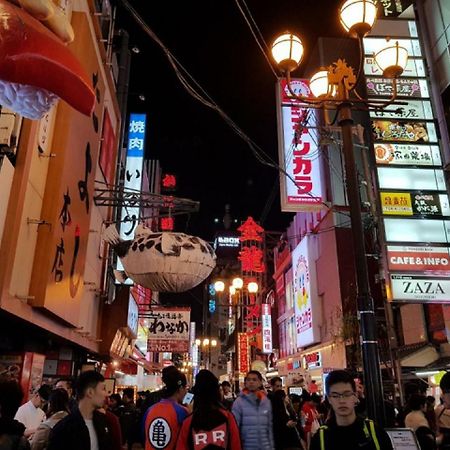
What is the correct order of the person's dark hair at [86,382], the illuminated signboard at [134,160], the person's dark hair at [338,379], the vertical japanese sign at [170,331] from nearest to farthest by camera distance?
the person's dark hair at [338,379] → the person's dark hair at [86,382] → the illuminated signboard at [134,160] → the vertical japanese sign at [170,331]

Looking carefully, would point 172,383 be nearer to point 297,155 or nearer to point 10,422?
point 10,422

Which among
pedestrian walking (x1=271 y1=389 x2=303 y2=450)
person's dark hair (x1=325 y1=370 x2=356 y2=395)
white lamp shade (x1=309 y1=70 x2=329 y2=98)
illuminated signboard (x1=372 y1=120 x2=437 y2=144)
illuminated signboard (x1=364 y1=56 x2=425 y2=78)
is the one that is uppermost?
illuminated signboard (x1=364 y1=56 x2=425 y2=78)

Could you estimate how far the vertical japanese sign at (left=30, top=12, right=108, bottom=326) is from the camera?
838cm

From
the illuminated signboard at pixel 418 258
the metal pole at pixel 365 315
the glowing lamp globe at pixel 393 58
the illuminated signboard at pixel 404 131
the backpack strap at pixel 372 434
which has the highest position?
the illuminated signboard at pixel 404 131

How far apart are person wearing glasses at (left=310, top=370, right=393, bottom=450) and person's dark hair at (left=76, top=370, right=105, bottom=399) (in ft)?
6.91

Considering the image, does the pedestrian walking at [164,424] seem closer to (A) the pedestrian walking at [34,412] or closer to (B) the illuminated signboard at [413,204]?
(A) the pedestrian walking at [34,412]

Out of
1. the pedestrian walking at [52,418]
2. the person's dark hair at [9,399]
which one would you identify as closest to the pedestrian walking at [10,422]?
the person's dark hair at [9,399]

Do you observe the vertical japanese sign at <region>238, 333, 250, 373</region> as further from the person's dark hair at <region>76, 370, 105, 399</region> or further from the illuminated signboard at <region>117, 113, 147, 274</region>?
the person's dark hair at <region>76, 370, 105, 399</region>

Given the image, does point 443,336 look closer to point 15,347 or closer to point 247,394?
point 247,394

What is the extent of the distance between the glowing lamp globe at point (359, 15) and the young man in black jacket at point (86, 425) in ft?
22.6

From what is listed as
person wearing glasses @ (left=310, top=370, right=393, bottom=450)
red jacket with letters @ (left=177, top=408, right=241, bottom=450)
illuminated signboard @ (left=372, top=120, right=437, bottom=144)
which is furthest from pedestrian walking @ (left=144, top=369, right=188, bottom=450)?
illuminated signboard @ (left=372, top=120, right=437, bottom=144)

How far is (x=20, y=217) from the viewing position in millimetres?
7250

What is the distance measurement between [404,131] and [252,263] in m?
18.0

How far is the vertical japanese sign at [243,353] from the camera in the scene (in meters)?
41.6
